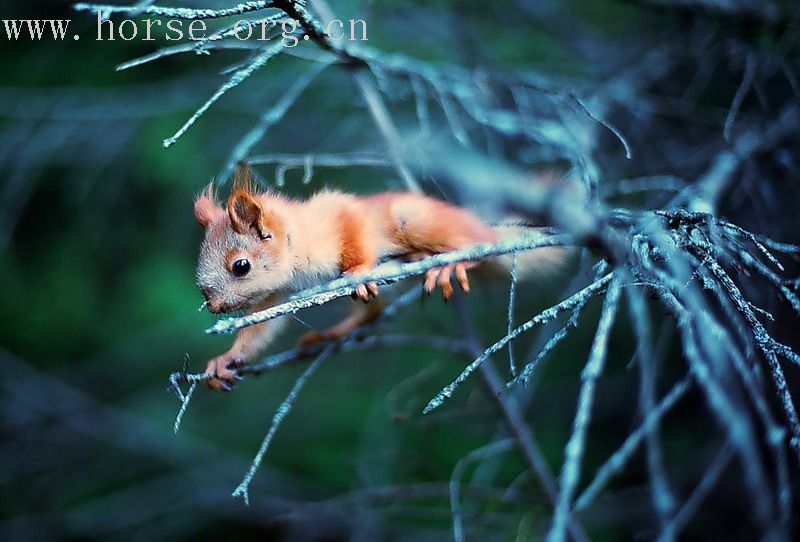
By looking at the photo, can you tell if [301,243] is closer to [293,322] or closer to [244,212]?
[244,212]

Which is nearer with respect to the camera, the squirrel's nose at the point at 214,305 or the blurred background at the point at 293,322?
the squirrel's nose at the point at 214,305

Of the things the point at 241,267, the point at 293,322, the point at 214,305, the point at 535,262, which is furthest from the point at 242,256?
the point at 293,322

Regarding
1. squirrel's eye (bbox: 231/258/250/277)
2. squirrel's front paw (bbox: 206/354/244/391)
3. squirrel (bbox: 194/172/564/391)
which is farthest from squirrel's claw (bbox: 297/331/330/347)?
squirrel's eye (bbox: 231/258/250/277)

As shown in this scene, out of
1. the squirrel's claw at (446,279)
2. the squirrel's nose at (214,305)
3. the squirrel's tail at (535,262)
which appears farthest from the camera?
the squirrel's tail at (535,262)

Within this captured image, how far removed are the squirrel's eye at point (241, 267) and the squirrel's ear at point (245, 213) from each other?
3.6 inches

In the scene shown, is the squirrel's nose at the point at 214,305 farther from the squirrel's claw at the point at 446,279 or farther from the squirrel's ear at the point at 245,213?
the squirrel's claw at the point at 446,279

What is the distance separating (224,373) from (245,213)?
1.36 feet

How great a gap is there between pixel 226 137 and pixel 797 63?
2.56 meters

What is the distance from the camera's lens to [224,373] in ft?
6.49

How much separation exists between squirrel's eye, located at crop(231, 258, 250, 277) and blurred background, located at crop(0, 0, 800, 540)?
84cm

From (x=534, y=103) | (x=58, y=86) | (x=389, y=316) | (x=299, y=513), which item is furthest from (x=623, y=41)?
(x=58, y=86)

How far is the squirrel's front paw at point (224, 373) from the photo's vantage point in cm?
196

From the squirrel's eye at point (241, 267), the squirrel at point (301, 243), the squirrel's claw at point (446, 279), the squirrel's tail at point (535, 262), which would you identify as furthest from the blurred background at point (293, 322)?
A: the squirrel's eye at point (241, 267)

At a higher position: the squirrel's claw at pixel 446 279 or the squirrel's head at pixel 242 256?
the squirrel's head at pixel 242 256
